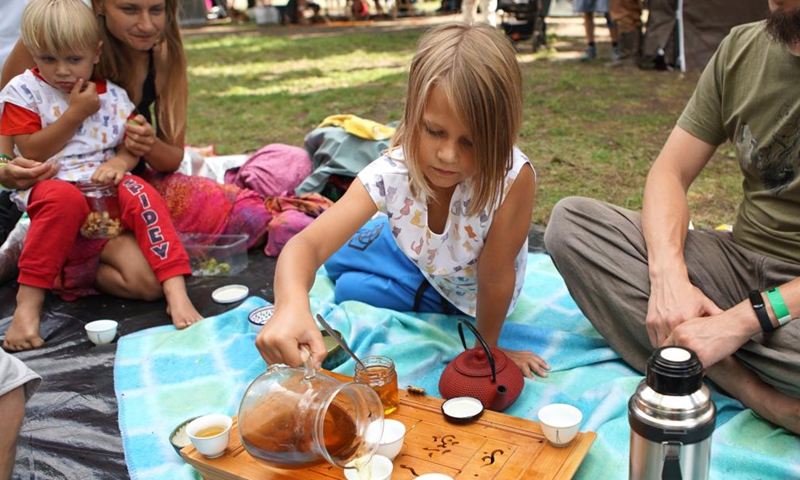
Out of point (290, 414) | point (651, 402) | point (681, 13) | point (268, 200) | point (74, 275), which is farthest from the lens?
point (681, 13)

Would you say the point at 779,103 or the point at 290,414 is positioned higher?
the point at 779,103

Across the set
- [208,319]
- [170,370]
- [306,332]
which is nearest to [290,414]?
[306,332]

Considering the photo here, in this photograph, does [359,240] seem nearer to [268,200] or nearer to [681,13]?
[268,200]

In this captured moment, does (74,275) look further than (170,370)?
Yes

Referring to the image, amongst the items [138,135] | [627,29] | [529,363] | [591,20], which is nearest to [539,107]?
[627,29]

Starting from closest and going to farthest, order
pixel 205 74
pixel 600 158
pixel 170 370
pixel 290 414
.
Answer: pixel 290 414, pixel 170 370, pixel 600 158, pixel 205 74

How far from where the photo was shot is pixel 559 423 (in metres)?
1.96

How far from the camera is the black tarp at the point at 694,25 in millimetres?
7656

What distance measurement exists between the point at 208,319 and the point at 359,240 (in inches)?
28.2

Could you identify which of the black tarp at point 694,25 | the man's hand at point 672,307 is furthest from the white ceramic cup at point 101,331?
the black tarp at point 694,25

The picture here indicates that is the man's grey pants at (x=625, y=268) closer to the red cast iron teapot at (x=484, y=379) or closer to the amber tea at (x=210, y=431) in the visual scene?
the red cast iron teapot at (x=484, y=379)

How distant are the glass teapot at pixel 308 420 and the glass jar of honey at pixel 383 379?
1.27ft

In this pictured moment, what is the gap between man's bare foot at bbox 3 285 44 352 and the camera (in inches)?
118

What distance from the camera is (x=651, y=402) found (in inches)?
Result: 56.6
